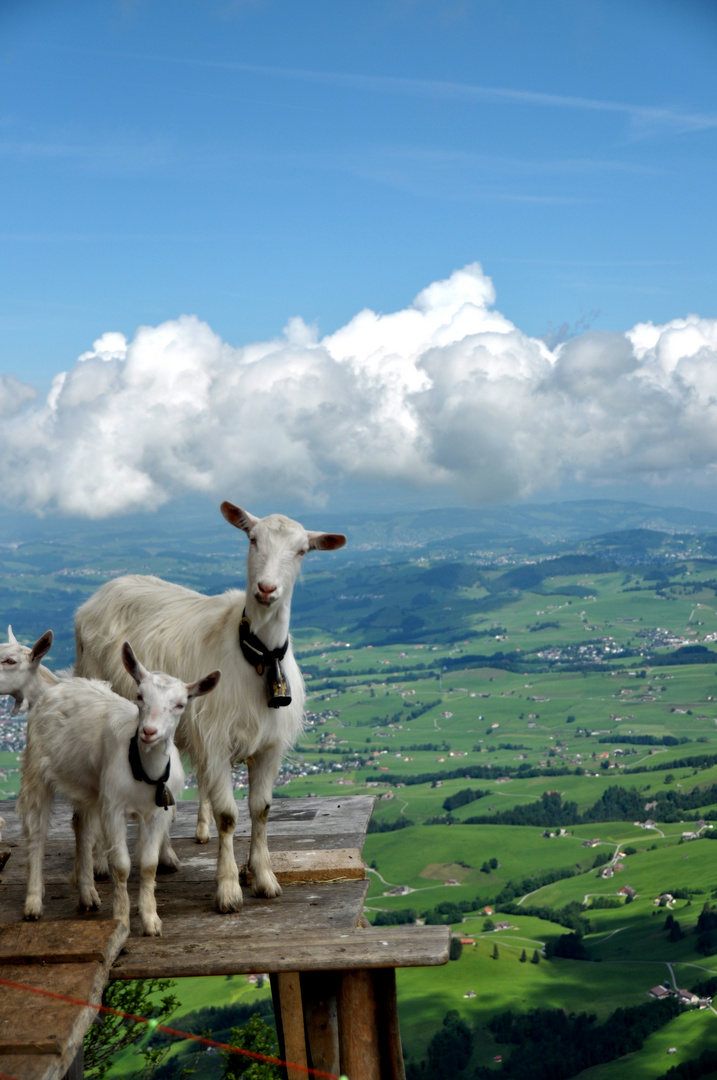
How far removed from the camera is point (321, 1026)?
6.30 m

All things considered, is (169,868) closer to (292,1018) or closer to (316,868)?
(316,868)

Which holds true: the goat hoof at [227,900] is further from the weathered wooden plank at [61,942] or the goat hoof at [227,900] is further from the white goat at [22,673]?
the white goat at [22,673]

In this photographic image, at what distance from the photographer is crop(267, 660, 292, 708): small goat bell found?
6531mm

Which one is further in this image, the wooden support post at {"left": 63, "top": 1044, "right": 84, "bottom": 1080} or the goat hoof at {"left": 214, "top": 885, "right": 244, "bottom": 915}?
the wooden support post at {"left": 63, "top": 1044, "right": 84, "bottom": 1080}

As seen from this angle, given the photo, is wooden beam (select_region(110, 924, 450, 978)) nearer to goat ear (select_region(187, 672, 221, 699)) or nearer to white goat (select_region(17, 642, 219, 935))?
white goat (select_region(17, 642, 219, 935))

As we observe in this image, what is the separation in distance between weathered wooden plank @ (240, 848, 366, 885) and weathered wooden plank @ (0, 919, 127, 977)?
1.73 meters

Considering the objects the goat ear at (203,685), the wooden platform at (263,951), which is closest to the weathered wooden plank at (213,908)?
the wooden platform at (263,951)

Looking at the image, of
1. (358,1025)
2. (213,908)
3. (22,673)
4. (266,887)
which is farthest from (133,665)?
(358,1025)

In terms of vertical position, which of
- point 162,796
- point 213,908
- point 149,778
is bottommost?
point 213,908

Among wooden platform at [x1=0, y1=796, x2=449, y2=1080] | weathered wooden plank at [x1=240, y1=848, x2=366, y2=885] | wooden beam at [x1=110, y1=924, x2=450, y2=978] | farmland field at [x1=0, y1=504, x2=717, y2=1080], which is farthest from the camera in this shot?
farmland field at [x1=0, y1=504, x2=717, y2=1080]

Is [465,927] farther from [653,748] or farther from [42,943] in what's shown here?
[42,943]

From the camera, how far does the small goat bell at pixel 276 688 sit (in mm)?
6531

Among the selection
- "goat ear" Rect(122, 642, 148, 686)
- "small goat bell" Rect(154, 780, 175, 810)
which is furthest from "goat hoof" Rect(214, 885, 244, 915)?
"goat ear" Rect(122, 642, 148, 686)

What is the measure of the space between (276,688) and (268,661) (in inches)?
8.2
